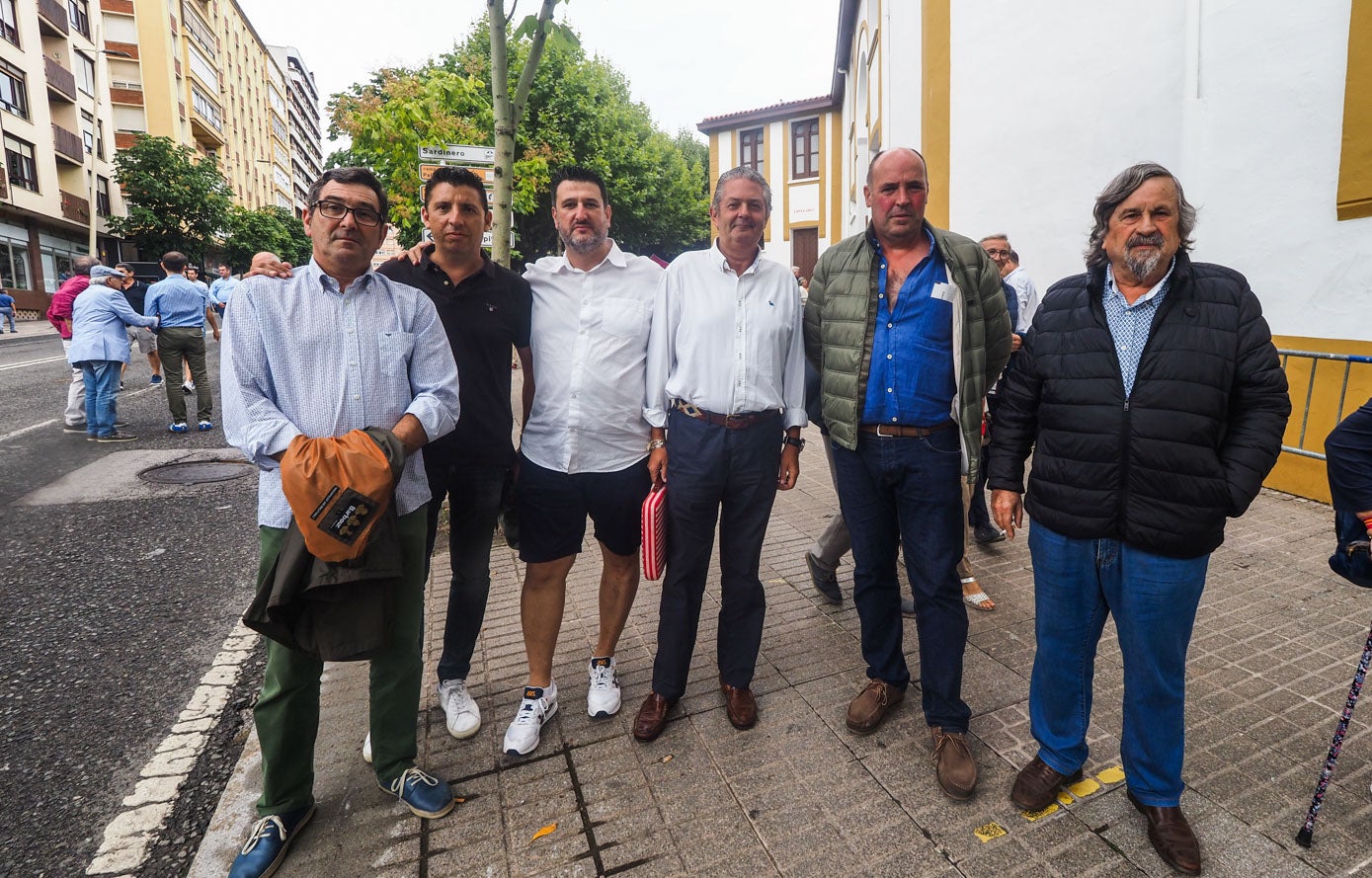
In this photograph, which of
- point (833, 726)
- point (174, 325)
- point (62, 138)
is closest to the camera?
point (833, 726)

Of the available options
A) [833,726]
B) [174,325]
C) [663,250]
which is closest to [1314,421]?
[833,726]

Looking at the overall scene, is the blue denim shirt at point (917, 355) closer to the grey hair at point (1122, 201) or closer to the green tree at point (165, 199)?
the grey hair at point (1122, 201)

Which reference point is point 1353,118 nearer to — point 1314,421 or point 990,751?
point 1314,421

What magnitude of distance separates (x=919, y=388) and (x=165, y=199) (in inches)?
1535

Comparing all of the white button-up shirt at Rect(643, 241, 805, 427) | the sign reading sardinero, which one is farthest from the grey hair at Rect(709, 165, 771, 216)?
the sign reading sardinero

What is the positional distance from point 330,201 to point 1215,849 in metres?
3.38

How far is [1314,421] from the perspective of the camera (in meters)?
5.66

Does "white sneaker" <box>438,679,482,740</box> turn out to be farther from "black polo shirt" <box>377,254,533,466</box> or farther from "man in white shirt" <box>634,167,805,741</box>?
"black polo shirt" <box>377,254,533,466</box>

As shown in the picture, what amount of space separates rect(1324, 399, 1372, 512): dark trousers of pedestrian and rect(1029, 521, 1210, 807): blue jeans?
16.1 inches

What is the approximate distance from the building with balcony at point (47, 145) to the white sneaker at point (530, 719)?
33003 millimetres

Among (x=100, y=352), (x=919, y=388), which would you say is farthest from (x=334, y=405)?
(x=100, y=352)

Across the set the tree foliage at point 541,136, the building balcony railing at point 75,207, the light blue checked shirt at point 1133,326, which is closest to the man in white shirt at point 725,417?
the light blue checked shirt at point 1133,326

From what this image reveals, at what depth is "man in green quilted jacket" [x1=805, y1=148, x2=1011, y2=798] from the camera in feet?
9.14

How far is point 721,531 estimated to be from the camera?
10.3 ft
